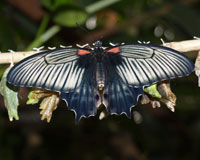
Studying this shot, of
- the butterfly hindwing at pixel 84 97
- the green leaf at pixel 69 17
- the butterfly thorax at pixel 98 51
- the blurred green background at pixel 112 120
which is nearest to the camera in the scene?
the butterfly hindwing at pixel 84 97

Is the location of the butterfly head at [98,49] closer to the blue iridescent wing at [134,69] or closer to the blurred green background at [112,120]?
the blue iridescent wing at [134,69]

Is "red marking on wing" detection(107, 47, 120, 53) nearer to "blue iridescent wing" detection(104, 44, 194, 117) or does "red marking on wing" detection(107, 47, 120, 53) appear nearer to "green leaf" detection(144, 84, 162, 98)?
"blue iridescent wing" detection(104, 44, 194, 117)

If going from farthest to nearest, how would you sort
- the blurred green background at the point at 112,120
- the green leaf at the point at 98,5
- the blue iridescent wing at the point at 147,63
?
the blurred green background at the point at 112,120
the green leaf at the point at 98,5
the blue iridescent wing at the point at 147,63

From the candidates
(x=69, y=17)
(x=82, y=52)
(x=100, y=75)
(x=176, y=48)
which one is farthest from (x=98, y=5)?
(x=176, y=48)

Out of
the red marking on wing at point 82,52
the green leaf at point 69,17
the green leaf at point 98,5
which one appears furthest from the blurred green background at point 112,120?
the red marking on wing at point 82,52

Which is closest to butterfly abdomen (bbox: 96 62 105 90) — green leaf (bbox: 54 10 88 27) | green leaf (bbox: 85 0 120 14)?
green leaf (bbox: 54 10 88 27)

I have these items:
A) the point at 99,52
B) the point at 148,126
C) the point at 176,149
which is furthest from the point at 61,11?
the point at 176,149

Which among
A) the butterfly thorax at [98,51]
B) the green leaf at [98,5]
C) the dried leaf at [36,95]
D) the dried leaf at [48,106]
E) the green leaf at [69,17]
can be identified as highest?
the green leaf at [98,5]

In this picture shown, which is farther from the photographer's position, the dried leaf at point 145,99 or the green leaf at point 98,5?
the green leaf at point 98,5
